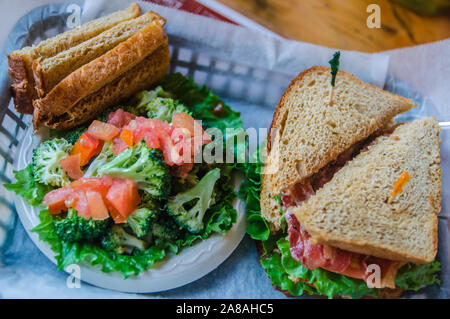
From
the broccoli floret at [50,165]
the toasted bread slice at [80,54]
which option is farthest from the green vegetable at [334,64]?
the broccoli floret at [50,165]

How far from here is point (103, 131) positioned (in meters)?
2.00

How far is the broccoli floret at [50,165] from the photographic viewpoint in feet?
6.22

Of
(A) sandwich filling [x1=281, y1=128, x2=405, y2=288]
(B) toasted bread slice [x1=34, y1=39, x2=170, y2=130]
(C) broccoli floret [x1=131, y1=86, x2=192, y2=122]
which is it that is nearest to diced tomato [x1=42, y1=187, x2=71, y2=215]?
(B) toasted bread slice [x1=34, y1=39, x2=170, y2=130]

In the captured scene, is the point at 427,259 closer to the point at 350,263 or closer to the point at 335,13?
the point at 350,263

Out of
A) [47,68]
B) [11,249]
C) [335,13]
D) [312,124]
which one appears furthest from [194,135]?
[335,13]

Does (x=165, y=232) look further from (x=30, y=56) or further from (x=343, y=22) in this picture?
(x=343, y=22)

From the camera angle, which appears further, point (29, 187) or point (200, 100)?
point (200, 100)

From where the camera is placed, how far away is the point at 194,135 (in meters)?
2.00

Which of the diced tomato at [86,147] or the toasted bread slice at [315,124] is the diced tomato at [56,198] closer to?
the diced tomato at [86,147]

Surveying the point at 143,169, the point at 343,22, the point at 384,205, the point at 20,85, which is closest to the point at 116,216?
the point at 143,169

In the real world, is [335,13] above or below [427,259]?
above

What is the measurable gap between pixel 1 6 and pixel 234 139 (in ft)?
5.48

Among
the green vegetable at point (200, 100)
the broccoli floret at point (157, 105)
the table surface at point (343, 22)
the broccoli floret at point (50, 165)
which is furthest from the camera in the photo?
the table surface at point (343, 22)

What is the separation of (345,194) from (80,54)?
159 cm
